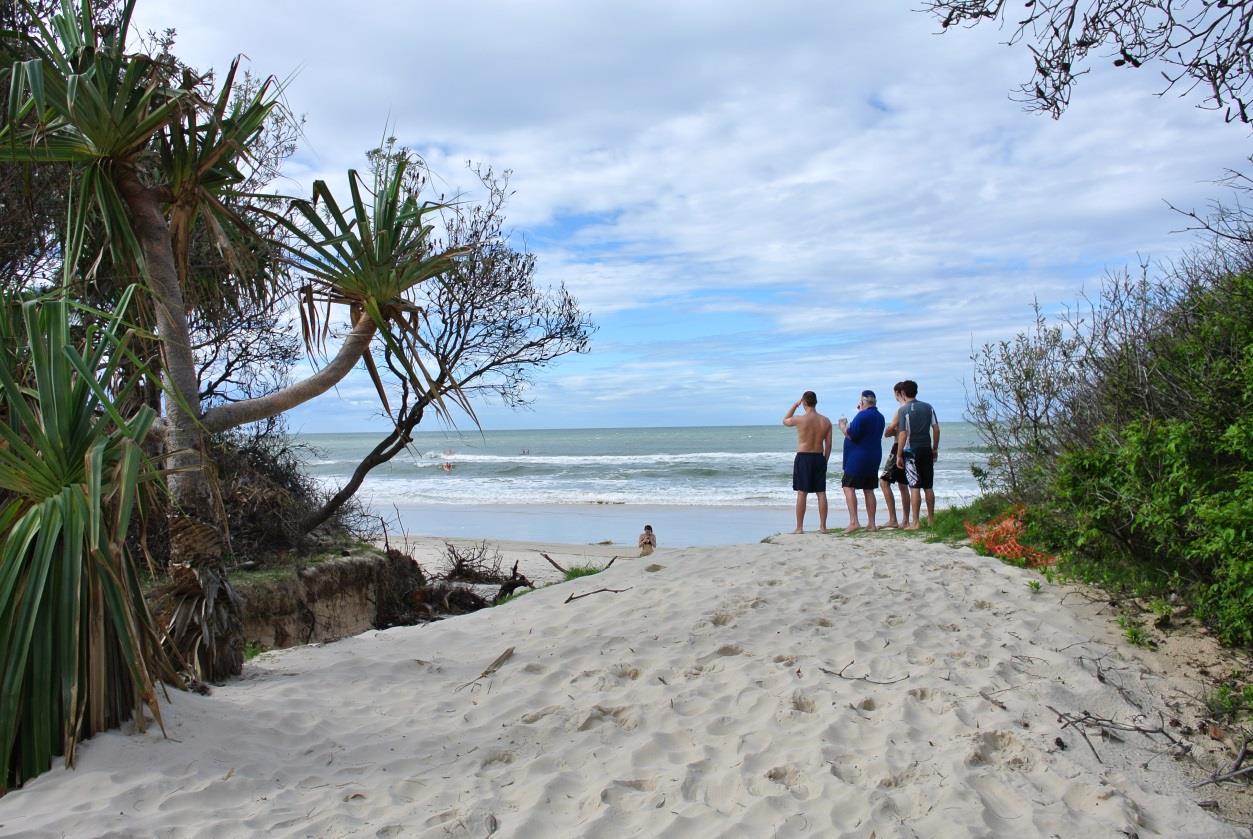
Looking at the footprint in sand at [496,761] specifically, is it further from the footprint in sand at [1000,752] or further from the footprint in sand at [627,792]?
the footprint in sand at [1000,752]

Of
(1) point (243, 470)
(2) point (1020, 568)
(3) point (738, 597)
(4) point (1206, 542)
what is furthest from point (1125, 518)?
(1) point (243, 470)

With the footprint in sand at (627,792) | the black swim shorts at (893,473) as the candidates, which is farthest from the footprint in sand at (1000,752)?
the black swim shorts at (893,473)

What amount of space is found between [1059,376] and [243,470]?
9100 mm

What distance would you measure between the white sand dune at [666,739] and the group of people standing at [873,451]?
4155 millimetres

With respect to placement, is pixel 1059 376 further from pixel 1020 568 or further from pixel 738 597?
pixel 738 597

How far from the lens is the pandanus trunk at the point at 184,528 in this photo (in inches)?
179

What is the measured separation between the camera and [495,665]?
4.98 metres

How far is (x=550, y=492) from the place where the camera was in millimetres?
29938

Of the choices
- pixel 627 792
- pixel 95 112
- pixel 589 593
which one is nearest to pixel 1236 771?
pixel 627 792

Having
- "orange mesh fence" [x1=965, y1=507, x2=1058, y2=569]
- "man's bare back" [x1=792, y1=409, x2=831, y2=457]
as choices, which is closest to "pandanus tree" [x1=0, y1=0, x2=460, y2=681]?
"orange mesh fence" [x1=965, y1=507, x2=1058, y2=569]

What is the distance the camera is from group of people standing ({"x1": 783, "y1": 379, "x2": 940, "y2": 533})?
32.9 feet

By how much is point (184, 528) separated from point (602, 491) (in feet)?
82.3

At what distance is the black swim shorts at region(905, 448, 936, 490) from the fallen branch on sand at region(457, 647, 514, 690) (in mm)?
6510

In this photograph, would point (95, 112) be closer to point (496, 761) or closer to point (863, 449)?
point (496, 761)
